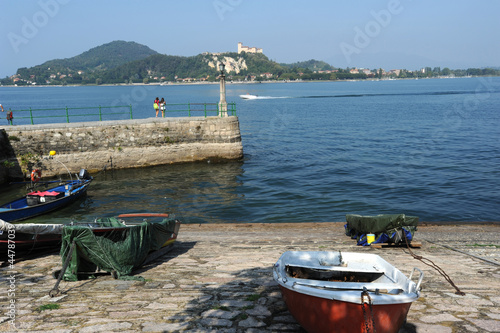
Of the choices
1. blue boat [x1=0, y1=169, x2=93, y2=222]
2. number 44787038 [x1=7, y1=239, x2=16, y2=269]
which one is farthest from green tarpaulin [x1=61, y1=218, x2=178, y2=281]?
blue boat [x1=0, y1=169, x2=93, y2=222]

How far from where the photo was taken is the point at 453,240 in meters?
12.9

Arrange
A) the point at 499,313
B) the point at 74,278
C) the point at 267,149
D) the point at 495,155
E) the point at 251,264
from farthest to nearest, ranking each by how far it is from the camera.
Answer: the point at 267,149 < the point at 495,155 < the point at 251,264 < the point at 74,278 < the point at 499,313

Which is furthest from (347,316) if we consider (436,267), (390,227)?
(390,227)

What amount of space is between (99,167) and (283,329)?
2212cm

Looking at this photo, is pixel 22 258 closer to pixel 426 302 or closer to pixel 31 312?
pixel 31 312

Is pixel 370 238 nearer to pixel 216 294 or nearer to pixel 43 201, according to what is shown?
pixel 216 294

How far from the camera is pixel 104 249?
8758 mm

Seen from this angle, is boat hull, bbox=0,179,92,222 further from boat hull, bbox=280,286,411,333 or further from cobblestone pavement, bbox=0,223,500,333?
boat hull, bbox=280,286,411,333

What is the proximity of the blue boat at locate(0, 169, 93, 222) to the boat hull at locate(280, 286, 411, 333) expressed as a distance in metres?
13.9

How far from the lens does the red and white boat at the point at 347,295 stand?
5.42 meters

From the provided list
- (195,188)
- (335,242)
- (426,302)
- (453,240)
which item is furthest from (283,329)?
(195,188)

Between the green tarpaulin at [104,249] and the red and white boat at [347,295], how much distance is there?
3741 millimetres

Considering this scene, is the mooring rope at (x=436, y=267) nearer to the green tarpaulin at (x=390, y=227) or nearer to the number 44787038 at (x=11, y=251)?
the green tarpaulin at (x=390, y=227)

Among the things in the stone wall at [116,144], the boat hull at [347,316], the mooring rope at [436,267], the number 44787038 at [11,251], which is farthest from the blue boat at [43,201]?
the mooring rope at [436,267]
